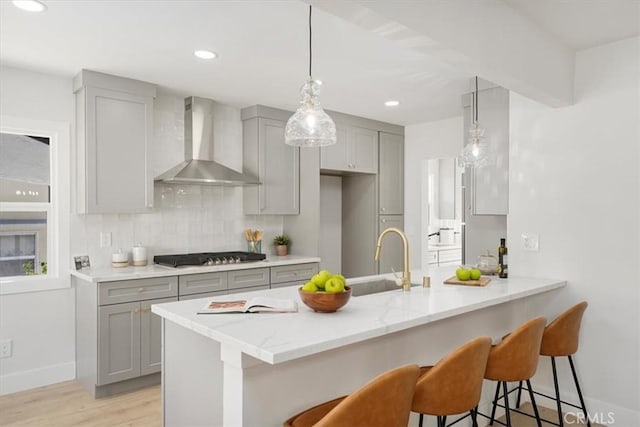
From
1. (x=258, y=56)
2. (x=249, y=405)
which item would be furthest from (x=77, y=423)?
(x=258, y=56)

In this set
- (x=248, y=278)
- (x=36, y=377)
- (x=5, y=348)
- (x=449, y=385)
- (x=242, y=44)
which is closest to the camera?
(x=449, y=385)

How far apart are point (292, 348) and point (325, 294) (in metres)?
0.46

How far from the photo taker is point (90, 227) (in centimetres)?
377

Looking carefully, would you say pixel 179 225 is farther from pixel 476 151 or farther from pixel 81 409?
pixel 476 151

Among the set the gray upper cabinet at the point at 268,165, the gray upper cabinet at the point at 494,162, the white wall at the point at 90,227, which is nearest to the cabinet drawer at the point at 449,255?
the gray upper cabinet at the point at 268,165

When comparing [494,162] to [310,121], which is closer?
[310,121]

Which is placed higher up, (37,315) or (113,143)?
(113,143)

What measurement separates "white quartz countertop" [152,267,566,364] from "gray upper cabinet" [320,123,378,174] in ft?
8.60

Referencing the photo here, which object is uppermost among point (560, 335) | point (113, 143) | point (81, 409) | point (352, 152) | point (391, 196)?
point (352, 152)

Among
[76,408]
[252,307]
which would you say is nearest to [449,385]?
[252,307]

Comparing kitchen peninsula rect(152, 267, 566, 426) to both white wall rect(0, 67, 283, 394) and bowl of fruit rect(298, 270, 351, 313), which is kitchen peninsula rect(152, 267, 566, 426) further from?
white wall rect(0, 67, 283, 394)

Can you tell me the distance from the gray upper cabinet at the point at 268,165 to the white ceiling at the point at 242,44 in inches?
17.3

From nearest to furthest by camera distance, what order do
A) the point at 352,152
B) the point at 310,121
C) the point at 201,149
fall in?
the point at 310,121
the point at 201,149
the point at 352,152

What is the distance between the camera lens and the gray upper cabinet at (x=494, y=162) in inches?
145
